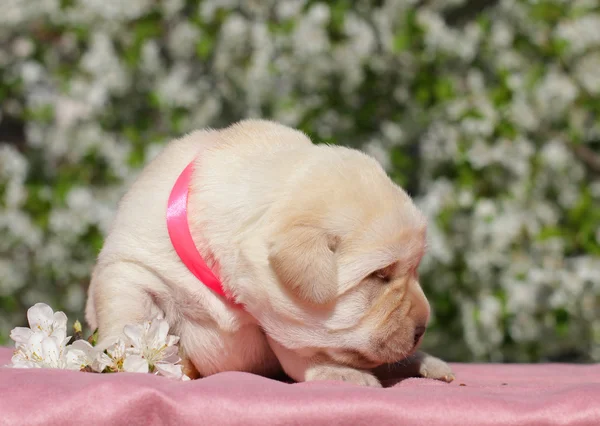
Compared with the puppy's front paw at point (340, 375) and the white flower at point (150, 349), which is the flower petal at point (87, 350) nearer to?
the white flower at point (150, 349)

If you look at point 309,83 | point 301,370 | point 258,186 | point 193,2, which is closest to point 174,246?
point 258,186

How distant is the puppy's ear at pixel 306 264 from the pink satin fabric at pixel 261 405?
0.26 meters

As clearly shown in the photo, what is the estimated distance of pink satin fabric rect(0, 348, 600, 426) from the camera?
6.12 feet

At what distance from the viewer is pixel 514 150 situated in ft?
14.8

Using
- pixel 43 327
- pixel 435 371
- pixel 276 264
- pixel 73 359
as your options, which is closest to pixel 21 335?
pixel 43 327

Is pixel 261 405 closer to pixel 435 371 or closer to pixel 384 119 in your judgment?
pixel 435 371

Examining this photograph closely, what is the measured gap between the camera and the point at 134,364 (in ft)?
7.28

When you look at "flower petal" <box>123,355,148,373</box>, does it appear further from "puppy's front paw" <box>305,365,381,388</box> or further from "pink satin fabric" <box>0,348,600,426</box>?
"puppy's front paw" <box>305,365,381,388</box>

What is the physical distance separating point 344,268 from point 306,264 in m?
0.15

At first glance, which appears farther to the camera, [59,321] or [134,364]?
[59,321]

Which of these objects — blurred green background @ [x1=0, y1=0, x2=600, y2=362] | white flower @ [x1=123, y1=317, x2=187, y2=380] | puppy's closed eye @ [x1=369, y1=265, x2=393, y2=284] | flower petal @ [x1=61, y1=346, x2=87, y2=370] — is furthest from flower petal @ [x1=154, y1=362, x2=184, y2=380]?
blurred green background @ [x1=0, y1=0, x2=600, y2=362]

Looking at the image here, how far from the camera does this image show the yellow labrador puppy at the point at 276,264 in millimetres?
2162

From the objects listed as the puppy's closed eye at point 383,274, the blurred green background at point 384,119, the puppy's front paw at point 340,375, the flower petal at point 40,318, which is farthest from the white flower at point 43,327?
the blurred green background at point 384,119

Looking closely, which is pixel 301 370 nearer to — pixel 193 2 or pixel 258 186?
pixel 258 186
